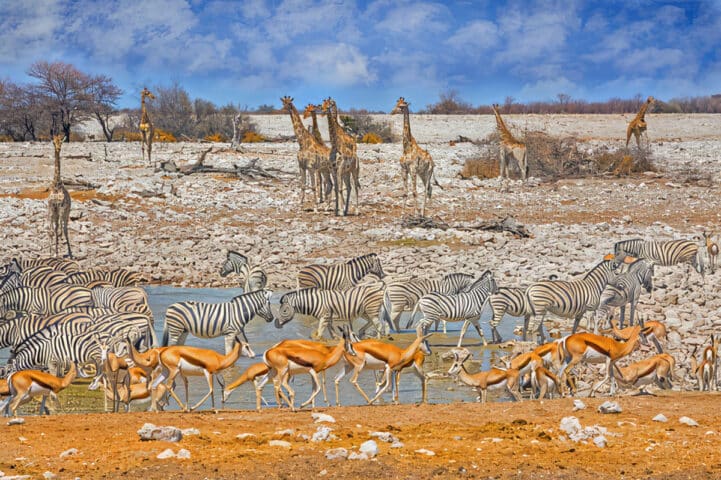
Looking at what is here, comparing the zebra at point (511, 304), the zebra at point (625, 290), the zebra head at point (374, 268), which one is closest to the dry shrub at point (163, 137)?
the zebra head at point (374, 268)

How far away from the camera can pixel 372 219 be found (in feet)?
72.7

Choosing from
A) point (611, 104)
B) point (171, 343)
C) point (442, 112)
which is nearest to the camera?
point (171, 343)

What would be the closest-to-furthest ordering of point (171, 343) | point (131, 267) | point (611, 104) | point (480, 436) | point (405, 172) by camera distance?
point (480, 436), point (171, 343), point (131, 267), point (405, 172), point (611, 104)

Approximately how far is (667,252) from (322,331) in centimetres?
683

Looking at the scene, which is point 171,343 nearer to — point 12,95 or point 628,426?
point 628,426

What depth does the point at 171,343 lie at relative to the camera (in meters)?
11.9

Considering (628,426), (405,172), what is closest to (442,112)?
(405,172)

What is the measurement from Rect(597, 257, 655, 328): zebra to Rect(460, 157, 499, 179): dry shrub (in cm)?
1471

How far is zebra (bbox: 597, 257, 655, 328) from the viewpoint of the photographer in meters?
12.9

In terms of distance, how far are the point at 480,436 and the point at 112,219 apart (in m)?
16.4

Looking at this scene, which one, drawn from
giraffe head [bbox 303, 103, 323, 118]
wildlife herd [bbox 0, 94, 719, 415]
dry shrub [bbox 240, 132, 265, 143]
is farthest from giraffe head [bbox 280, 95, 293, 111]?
dry shrub [bbox 240, 132, 265, 143]

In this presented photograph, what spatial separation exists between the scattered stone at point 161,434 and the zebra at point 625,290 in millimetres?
7522

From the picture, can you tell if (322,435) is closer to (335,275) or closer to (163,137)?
(335,275)

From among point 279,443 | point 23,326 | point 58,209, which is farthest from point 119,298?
point 58,209
